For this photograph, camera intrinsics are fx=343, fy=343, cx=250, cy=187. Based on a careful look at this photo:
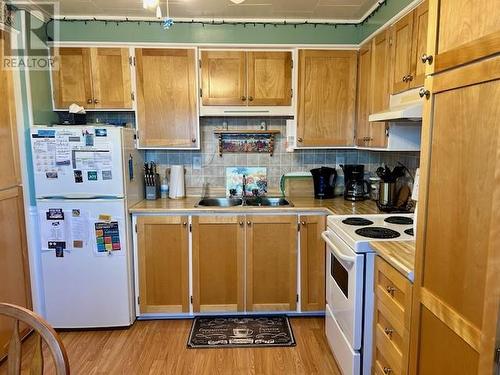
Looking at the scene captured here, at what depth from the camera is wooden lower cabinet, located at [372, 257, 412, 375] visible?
140 cm

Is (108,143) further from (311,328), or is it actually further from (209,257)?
(311,328)

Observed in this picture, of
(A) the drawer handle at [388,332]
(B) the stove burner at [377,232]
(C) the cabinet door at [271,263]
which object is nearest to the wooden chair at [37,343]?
(A) the drawer handle at [388,332]

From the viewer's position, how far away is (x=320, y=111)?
2936 mm

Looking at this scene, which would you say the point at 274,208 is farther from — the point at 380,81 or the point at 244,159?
the point at 380,81

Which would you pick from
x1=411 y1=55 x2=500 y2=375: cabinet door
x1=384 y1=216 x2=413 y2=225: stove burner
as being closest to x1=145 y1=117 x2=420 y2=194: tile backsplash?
x1=384 y1=216 x2=413 y2=225: stove burner

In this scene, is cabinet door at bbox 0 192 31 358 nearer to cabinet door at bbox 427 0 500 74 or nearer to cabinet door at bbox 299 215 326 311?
cabinet door at bbox 299 215 326 311

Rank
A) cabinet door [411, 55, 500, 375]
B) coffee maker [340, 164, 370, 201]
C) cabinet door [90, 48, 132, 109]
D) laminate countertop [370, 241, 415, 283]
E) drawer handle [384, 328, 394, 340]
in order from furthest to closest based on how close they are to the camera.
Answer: coffee maker [340, 164, 370, 201], cabinet door [90, 48, 132, 109], drawer handle [384, 328, 394, 340], laminate countertop [370, 241, 415, 283], cabinet door [411, 55, 500, 375]

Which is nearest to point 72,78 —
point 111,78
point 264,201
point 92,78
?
point 92,78

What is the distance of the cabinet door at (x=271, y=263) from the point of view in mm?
2713

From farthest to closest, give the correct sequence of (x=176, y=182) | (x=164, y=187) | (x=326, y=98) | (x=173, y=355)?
(x=164, y=187), (x=176, y=182), (x=326, y=98), (x=173, y=355)

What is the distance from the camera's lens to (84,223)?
2.53m

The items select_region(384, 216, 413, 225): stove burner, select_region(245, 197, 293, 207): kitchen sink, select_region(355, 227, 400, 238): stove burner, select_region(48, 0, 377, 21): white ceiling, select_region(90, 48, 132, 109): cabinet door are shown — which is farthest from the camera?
select_region(245, 197, 293, 207): kitchen sink

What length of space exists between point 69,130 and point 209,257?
139 cm

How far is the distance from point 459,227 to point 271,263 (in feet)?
6.03
